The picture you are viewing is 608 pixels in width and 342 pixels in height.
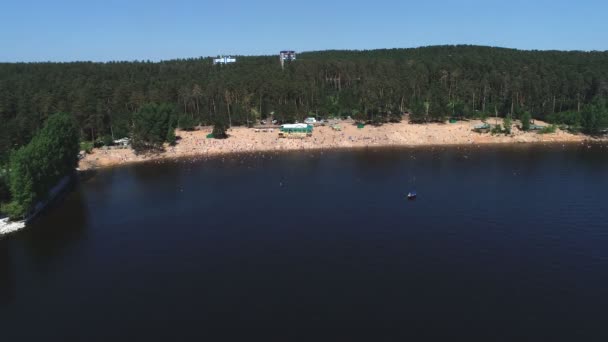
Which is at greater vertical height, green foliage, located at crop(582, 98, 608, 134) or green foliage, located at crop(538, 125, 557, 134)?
green foliage, located at crop(582, 98, 608, 134)

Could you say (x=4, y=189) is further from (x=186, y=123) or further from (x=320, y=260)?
(x=186, y=123)

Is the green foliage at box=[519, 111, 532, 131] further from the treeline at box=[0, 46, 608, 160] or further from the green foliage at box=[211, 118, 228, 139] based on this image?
the green foliage at box=[211, 118, 228, 139]

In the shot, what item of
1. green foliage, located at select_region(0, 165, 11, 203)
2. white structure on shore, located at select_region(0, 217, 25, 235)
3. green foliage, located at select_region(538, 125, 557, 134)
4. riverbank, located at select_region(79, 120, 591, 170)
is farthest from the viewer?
green foliage, located at select_region(538, 125, 557, 134)

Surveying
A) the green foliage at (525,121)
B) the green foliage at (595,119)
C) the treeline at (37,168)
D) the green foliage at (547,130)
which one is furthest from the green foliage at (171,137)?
the green foliage at (595,119)

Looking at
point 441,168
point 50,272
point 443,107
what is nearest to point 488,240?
point 441,168

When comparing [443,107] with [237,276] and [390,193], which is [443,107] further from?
[237,276]

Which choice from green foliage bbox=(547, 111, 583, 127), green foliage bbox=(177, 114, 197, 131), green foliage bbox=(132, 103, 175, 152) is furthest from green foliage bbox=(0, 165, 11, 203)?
green foliage bbox=(547, 111, 583, 127)
